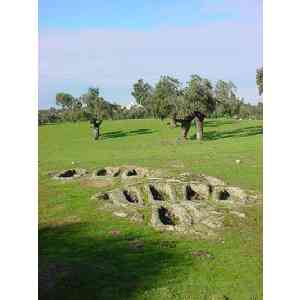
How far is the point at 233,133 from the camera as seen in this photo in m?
49.8

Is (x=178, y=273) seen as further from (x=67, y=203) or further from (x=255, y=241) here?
(x=67, y=203)

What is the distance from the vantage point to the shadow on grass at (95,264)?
1105cm

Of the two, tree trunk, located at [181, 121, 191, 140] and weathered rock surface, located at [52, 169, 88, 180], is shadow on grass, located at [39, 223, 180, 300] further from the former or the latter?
tree trunk, located at [181, 121, 191, 140]

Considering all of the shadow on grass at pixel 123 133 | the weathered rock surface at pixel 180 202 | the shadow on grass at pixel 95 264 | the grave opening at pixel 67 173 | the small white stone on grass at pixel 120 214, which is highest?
the shadow on grass at pixel 123 133

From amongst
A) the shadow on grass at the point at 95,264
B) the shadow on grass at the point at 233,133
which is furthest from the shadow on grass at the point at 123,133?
the shadow on grass at the point at 95,264

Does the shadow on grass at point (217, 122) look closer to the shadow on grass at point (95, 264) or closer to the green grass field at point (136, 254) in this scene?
the green grass field at point (136, 254)

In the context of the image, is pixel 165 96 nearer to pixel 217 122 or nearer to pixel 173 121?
pixel 173 121

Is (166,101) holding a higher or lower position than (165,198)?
higher

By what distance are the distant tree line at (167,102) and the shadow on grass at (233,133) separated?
6.90 ft

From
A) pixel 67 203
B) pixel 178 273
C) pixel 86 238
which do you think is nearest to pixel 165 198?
pixel 67 203

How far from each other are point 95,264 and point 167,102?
35.1 m
